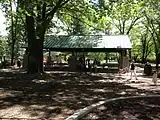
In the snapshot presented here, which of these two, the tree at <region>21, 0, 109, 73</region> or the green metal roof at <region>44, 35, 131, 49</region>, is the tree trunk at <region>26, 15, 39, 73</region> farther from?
the green metal roof at <region>44, 35, 131, 49</region>

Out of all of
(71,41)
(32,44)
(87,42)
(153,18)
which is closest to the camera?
(32,44)

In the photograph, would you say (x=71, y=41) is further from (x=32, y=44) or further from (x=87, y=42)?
(x=32, y=44)

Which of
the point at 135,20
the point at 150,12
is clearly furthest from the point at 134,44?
the point at 150,12

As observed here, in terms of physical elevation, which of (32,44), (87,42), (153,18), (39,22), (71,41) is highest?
(153,18)

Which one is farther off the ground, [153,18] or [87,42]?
[153,18]

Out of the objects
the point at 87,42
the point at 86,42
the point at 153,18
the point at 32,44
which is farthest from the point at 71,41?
the point at 153,18

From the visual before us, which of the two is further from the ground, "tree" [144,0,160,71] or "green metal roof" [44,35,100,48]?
"tree" [144,0,160,71]

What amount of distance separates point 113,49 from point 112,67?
3.77 metres

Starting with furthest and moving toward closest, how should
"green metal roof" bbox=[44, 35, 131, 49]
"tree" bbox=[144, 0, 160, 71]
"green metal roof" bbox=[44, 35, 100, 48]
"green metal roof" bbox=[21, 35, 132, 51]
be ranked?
Answer: "tree" bbox=[144, 0, 160, 71] → "green metal roof" bbox=[44, 35, 100, 48] → "green metal roof" bbox=[44, 35, 131, 49] → "green metal roof" bbox=[21, 35, 132, 51]

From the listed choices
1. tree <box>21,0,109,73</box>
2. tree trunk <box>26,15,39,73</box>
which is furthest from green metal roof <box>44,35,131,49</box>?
tree trunk <box>26,15,39,73</box>

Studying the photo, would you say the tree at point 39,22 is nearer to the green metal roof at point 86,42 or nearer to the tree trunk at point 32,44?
the tree trunk at point 32,44

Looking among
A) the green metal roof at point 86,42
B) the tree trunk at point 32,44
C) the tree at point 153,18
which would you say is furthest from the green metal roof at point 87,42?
the tree at point 153,18

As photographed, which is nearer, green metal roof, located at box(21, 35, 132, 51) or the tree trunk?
the tree trunk

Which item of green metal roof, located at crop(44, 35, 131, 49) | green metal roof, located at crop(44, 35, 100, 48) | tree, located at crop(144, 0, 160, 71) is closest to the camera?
green metal roof, located at crop(44, 35, 131, 49)
